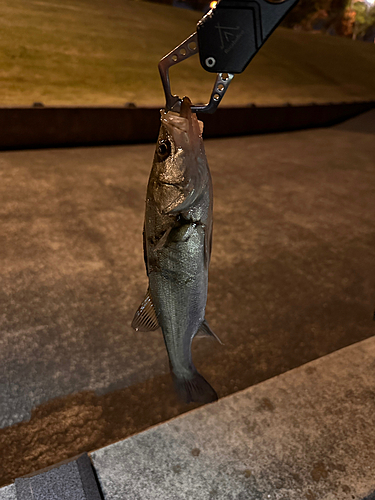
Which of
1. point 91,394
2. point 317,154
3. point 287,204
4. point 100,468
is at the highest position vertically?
point 100,468

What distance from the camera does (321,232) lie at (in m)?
4.38

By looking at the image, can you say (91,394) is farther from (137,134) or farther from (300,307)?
(137,134)

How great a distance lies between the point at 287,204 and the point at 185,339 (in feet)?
13.2

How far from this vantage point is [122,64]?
9.14 m

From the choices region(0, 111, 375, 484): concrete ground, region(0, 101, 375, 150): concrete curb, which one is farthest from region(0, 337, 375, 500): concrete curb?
region(0, 101, 375, 150): concrete curb

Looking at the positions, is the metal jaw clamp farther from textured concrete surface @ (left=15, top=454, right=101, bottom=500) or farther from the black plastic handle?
textured concrete surface @ (left=15, top=454, right=101, bottom=500)

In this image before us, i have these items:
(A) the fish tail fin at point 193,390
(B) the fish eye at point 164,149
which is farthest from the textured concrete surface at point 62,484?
(B) the fish eye at point 164,149

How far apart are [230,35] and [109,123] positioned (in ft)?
22.2

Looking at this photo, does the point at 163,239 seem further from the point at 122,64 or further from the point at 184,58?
the point at 122,64

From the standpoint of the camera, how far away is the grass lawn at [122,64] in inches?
307

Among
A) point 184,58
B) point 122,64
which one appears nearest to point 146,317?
point 184,58

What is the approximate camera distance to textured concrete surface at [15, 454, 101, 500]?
5.12 ft

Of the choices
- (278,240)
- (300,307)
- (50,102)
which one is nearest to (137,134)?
(50,102)

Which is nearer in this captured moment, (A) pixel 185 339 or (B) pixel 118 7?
(A) pixel 185 339
